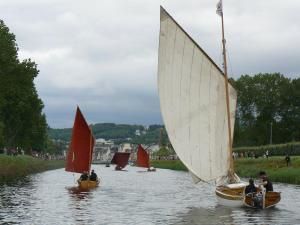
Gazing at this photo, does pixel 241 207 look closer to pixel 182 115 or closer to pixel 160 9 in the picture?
pixel 182 115

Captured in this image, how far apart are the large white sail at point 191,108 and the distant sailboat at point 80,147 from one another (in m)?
22.5

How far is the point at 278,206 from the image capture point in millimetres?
47031

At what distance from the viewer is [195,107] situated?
4712 cm

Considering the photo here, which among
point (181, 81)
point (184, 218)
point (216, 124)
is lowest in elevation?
point (184, 218)

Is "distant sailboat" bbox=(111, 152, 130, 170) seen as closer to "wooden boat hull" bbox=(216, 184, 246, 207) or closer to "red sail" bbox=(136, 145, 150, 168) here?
"red sail" bbox=(136, 145, 150, 168)

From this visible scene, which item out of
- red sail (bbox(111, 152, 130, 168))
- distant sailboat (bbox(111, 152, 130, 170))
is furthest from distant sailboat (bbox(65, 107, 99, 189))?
distant sailboat (bbox(111, 152, 130, 170))

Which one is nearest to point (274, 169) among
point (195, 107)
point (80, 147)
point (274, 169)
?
point (274, 169)

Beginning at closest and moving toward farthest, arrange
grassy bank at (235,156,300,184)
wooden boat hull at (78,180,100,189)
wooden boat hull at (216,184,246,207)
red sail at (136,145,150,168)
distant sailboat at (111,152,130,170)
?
wooden boat hull at (216,184,246,207) < wooden boat hull at (78,180,100,189) < grassy bank at (235,156,300,184) < red sail at (136,145,150,168) < distant sailboat at (111,152,130,170)

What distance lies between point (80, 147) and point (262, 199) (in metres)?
29.4

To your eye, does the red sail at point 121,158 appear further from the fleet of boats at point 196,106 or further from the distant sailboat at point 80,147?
the fleet of boats at point 196,106

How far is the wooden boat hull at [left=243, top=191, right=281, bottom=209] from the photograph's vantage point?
43.7 meters

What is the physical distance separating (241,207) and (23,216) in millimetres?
14783

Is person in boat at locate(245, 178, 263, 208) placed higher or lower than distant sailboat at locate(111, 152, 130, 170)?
lower

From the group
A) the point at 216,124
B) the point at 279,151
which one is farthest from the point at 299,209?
the point at 279,151
